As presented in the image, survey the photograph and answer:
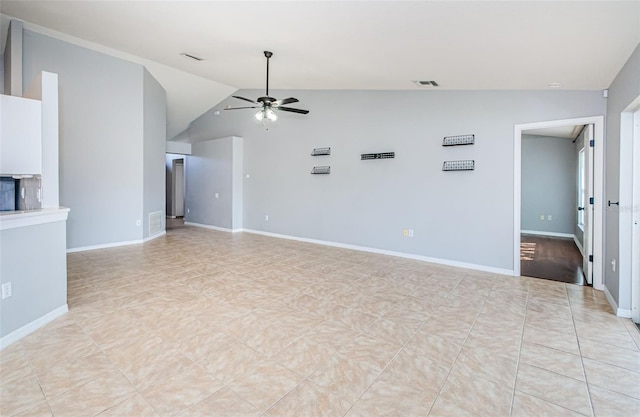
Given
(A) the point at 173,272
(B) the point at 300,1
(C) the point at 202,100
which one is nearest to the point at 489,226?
(B) the point at 300,1

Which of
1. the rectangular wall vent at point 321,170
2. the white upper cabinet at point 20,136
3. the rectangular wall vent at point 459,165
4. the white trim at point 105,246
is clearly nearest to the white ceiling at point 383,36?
the rectangular wall vent at point 459,165

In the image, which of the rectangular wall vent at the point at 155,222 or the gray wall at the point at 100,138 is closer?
the gray wall at the point at 100,138

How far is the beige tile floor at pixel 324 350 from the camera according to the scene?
187 cm

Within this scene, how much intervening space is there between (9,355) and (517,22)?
15.4 feet

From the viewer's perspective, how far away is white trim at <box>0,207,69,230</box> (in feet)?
8.16

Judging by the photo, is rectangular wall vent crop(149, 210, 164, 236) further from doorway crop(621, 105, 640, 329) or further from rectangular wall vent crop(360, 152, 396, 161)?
doorway crop(621, 105, 640, 329)

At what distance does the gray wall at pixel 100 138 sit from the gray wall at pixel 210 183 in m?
1.97

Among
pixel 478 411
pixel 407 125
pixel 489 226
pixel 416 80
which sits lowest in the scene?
pixel 478 411

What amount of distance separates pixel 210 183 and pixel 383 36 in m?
7.03

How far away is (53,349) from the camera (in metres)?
2.43

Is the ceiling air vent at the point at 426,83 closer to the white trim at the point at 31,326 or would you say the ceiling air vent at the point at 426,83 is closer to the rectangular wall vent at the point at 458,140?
the rectangular wall vent at the point at 458,140

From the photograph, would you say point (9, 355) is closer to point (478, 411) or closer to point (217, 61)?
point (478, 411)

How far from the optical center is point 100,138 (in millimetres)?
5961

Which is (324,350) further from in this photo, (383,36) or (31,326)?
(383,36)
